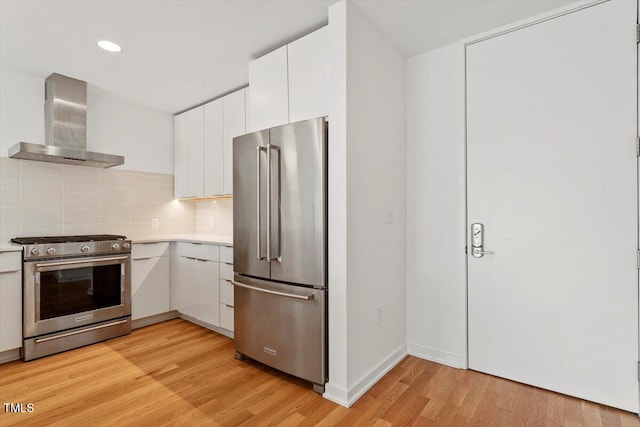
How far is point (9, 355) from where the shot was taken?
2623mm

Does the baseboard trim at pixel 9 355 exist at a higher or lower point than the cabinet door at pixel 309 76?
lower

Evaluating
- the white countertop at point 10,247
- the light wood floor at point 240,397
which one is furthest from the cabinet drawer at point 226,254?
the white countertop at point 10,247

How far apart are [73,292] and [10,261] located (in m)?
0.54

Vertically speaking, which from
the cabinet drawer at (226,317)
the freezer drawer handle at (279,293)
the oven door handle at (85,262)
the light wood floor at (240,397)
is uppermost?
the oven door handle at (85,262)

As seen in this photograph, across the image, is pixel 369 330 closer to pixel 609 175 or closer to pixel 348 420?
pixel 348 420

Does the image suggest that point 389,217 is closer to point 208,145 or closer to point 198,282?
point 198,282

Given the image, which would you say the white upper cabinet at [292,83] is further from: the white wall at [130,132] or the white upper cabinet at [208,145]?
the white wall at [130,132]

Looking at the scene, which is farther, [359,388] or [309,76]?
[309,76]

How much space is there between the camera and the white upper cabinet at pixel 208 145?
340 centimetres

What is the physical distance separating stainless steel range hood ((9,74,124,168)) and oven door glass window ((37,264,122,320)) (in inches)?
42.7

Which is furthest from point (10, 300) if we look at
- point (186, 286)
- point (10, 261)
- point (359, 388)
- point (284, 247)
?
point (359, 388)

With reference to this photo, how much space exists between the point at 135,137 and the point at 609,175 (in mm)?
4529

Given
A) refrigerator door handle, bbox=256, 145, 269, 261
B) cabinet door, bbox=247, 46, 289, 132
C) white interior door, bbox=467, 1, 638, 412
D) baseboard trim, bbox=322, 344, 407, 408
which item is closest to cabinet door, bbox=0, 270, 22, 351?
refrigerator door handle, bbox=256, 145, 269, 261

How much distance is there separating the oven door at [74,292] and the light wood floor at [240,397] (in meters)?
0.32
